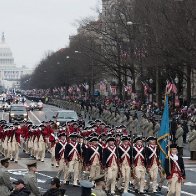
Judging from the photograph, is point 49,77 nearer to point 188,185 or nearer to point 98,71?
point 98,71

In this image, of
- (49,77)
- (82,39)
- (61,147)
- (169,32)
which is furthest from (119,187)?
(49,77)

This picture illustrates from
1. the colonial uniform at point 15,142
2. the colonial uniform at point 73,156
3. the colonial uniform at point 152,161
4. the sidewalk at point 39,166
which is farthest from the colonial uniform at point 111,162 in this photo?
the colonial uniform at point 15,142

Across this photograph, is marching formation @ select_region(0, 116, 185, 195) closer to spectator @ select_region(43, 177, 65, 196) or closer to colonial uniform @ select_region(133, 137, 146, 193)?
colonial uniform @ select_region(133, 137, 146, 193)

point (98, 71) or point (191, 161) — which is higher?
point (98, 71)

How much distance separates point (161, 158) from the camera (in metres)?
20.3

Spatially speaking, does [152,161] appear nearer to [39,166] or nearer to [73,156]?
[73,156]

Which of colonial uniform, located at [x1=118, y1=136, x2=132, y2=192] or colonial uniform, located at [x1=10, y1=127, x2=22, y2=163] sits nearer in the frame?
colonial uniform, located at [x1=118, y1=136, x2=132, y2=192]

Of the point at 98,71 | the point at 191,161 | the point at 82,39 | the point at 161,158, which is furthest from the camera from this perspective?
the point at 82,39

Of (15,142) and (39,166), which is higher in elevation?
(15,142)

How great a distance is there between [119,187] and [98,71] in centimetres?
6635

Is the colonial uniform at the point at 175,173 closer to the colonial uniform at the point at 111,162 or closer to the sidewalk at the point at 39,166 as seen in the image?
the colonial uniform at the point at 111,162

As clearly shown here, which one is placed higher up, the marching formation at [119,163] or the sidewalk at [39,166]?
the marching formation at [119,163]

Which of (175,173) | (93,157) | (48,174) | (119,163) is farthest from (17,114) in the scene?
(175,173)

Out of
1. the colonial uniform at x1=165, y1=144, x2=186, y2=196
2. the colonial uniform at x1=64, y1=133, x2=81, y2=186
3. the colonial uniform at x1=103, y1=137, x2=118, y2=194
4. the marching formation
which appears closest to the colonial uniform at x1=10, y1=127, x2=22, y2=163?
the marching formation
